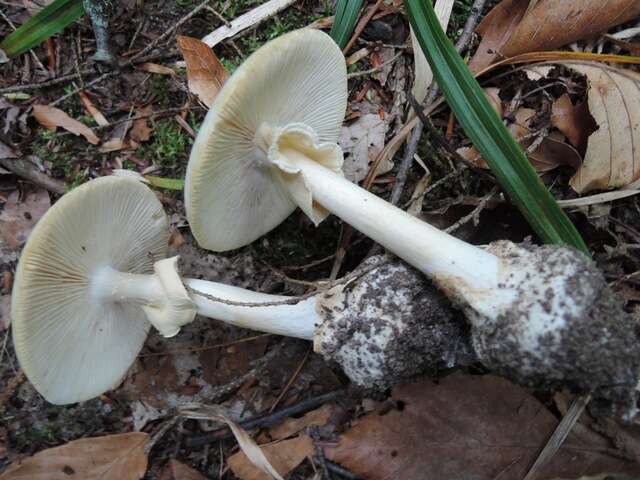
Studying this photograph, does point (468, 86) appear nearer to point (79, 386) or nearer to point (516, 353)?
point (516, 353)

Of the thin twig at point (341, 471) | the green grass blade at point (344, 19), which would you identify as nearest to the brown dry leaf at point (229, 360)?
the thin twig at point (341, 471)

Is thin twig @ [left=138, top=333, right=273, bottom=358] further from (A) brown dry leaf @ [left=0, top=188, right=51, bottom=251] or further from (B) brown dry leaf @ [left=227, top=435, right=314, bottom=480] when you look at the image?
(A) brown dry leaf @ [left=0, top=188, right=51, bottom=251]

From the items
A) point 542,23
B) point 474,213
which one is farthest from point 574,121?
point 474,213

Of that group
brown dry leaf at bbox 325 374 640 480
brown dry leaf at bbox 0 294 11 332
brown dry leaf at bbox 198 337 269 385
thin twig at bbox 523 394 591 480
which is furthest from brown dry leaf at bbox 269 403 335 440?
brown dry leaf at bbox 0 294 11 332

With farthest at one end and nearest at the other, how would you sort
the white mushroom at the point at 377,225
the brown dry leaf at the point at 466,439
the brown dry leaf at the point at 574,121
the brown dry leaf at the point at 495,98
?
the brown dry leaf at the point at 495,98, the brown dry leaf at the point at 574,121, the brown dry leaf at the point at 466,439, the white mushroom at the point at 377,225

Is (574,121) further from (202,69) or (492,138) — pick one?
(202,69)

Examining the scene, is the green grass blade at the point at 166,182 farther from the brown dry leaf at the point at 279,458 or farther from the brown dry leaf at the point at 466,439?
the brown dry leaf at the point at 466,439
